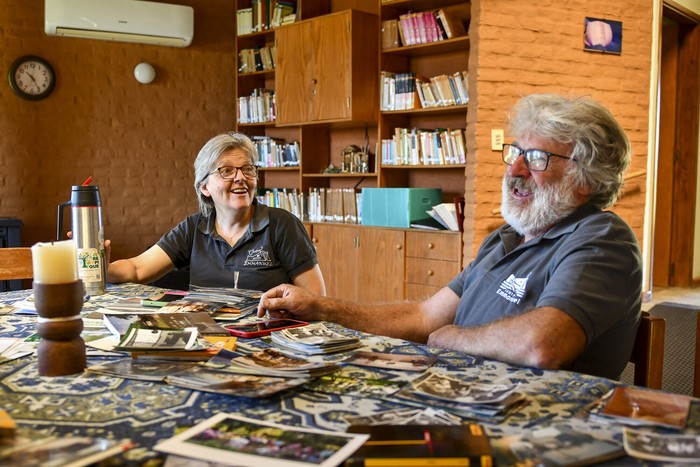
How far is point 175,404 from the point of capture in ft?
3.95

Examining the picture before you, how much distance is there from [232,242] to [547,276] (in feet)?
4.56

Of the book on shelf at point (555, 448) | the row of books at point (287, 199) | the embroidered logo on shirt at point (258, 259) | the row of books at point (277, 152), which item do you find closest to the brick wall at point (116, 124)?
the row of books at point (277, 152)

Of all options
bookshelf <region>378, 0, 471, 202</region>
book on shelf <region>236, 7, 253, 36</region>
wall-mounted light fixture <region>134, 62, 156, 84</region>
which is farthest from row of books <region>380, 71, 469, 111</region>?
wall-mounted light fixture <region>134, 62, 156, 84</region>

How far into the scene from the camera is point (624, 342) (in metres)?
1.68

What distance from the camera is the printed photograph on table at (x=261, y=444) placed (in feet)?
3.17

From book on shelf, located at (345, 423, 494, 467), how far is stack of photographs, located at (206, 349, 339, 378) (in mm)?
269

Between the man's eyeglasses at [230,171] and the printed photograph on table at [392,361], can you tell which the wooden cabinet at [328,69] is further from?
Answer: the printed photograph on table at [392,361]

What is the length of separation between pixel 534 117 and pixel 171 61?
488 cm

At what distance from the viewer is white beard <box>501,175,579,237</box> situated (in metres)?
1.94

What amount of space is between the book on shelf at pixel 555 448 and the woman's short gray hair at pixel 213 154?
6.62ft

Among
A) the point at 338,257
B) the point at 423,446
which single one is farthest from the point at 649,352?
the point at 338,257

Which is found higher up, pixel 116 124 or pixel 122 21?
pixel 122 21

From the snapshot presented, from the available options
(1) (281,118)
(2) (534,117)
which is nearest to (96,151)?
(1) (281,118)

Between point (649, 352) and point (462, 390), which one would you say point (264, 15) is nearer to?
point (649, 352)
